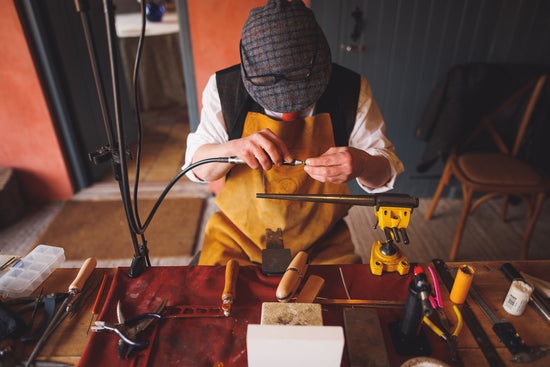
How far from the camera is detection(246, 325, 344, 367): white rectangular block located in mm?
701

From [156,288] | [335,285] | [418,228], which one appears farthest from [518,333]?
[418,228]

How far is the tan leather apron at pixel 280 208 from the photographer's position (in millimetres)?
1339

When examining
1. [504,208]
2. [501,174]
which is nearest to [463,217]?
[501,174]

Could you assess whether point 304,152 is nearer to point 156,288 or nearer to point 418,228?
point 156,288

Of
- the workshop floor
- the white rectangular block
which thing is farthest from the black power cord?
the workshop floor

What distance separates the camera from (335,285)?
3.38ft

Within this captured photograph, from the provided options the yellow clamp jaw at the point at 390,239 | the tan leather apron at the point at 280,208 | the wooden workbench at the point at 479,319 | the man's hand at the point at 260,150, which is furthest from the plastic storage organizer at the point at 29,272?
the yellow clamp jaw at the point at 390,239

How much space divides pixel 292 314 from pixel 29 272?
0.86 metres

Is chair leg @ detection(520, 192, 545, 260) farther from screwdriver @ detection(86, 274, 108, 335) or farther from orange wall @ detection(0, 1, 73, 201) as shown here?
orange wall @ detection(0, 1, 73, 201)

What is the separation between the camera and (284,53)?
3.23 ft

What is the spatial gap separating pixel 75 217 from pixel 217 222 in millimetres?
2014

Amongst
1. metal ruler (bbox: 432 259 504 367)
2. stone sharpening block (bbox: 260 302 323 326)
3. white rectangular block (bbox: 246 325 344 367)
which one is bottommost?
metal ruler (bbox: 432 259 504 367)

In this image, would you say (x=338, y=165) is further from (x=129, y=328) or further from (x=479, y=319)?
(x=129, y=328)

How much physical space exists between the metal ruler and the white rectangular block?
16.5 inches
